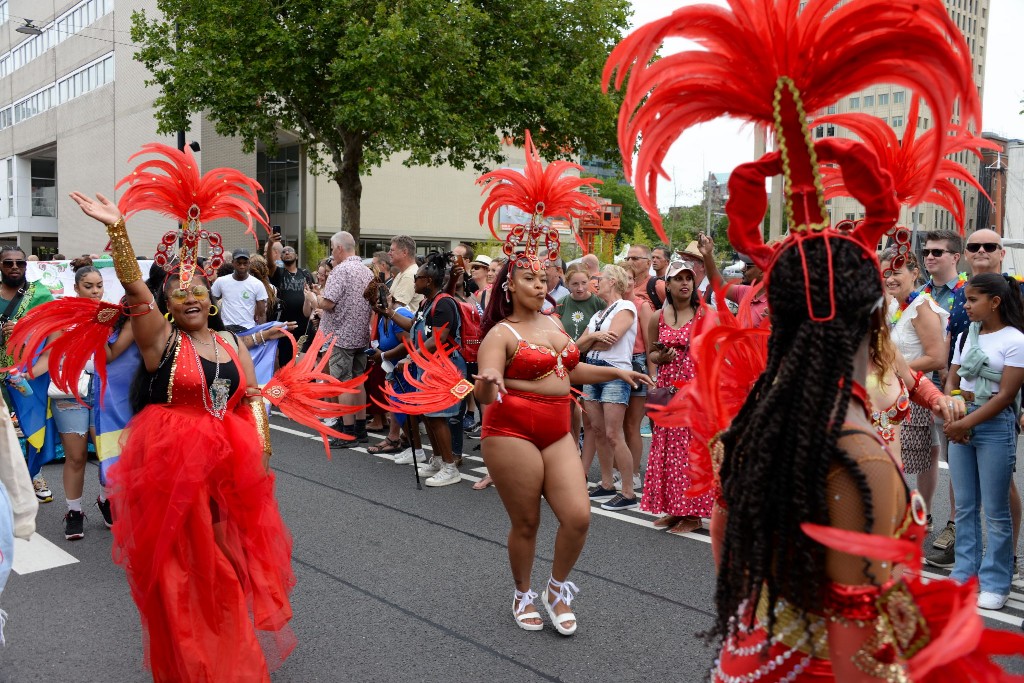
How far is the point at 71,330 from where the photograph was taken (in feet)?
13.8

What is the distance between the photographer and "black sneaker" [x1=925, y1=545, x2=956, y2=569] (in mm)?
5410

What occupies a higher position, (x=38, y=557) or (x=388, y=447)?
(x=388, y=447)

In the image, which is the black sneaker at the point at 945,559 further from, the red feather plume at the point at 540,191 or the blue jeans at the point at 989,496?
the red feather plume at the point at 540,191

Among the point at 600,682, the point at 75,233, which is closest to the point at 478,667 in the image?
the point at 600,682

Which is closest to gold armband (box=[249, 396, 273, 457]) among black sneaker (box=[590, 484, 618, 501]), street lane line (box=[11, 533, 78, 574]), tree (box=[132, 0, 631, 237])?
street lane line (box=[11, 533, 78, 574])

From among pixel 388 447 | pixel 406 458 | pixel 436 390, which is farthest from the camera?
pixel 388 447

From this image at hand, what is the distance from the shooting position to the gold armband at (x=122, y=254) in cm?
357

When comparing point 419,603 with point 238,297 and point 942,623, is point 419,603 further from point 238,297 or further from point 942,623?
point 238,297

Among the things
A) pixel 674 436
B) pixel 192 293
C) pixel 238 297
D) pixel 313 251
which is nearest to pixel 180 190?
pixel 192 293

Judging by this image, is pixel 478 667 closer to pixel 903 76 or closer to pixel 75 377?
pixel 75 377

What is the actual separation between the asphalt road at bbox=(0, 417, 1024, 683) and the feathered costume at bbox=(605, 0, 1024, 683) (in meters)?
2.19

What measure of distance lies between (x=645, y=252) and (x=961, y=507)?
14.8 feet

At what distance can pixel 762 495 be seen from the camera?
74.1 inches

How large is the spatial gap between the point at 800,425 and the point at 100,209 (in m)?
3.02
